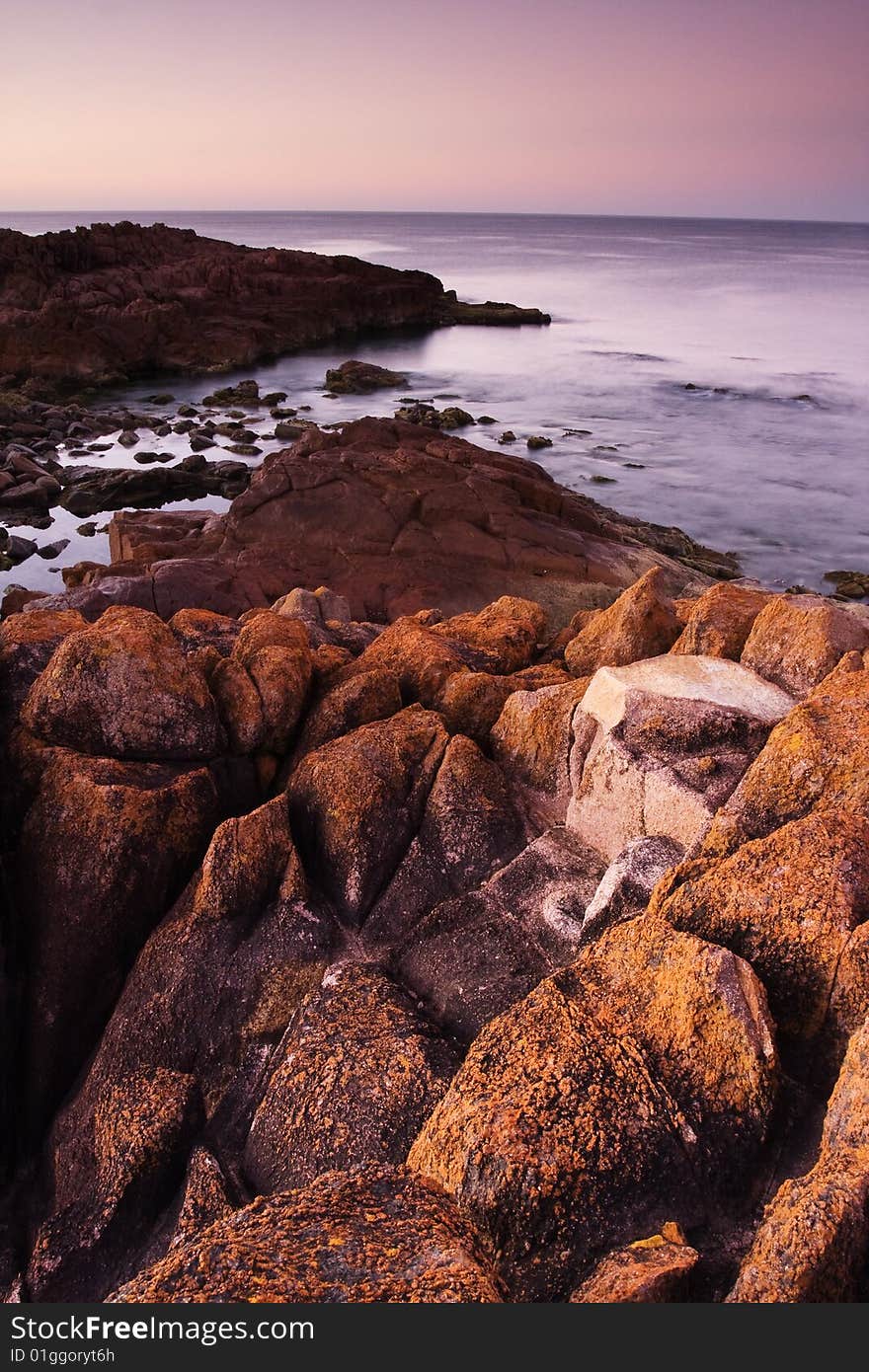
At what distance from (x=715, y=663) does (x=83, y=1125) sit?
18.1 ft

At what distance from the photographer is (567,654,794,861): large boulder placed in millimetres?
6066

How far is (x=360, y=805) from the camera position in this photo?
654 cm

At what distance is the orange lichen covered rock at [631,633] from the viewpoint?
845cm

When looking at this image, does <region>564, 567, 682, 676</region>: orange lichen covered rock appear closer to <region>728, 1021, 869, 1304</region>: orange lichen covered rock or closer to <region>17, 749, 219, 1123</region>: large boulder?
<region>17, 749, 219, 1123</region>: large boulder

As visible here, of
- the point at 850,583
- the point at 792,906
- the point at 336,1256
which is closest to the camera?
the point at 336,1256

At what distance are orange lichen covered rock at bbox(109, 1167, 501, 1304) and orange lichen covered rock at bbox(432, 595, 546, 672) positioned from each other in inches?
230

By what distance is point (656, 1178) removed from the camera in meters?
3.78

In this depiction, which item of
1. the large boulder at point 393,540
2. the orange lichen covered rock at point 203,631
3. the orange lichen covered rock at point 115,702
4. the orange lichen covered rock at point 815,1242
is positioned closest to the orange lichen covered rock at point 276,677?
the orange lichen covered rock at point 203,631

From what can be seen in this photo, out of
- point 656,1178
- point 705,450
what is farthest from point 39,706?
point 705,450

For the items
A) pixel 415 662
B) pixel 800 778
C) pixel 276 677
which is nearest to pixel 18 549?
pixel 415 662

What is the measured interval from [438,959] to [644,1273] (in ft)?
8.30

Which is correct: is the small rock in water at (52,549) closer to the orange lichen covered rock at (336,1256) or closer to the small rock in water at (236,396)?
the small rock in water at (236,396)

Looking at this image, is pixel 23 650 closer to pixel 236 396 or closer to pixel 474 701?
pixel 474 701

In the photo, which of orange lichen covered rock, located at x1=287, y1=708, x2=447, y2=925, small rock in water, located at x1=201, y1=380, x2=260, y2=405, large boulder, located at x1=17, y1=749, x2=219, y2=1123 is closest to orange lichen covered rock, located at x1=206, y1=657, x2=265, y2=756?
orange lichen covered rock, located at x1=287, y1=708, x2=447, y2=925
